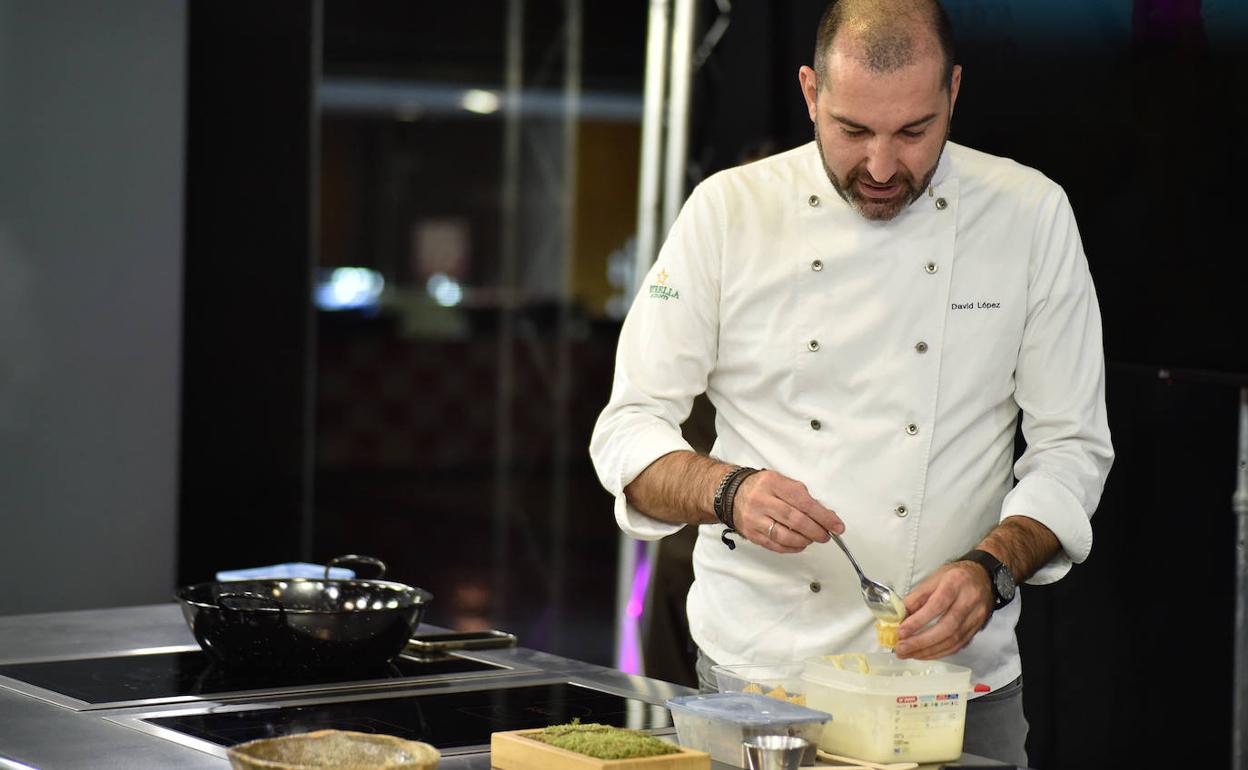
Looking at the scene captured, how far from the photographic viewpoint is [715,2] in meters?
4.58

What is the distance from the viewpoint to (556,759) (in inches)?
56.8

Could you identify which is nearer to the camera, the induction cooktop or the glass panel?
the induction cooktop

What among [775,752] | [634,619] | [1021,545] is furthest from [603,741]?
[634,619]

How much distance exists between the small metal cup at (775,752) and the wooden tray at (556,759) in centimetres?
4

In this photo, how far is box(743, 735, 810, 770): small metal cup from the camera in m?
1.43

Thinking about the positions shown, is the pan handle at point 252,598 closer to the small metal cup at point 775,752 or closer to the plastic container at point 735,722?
the plastic container at point 735,722

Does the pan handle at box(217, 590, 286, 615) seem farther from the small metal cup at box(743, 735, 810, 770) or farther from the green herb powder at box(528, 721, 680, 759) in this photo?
the small metal cup at box(743, 735, 810, 770)

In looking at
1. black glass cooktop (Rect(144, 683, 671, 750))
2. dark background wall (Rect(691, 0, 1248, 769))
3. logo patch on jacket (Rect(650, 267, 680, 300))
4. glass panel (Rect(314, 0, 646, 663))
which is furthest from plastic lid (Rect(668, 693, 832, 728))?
glass panel (Rect(314, 0, 646, 663))

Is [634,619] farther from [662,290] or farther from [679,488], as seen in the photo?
[679,488]

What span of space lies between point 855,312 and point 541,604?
5096mm

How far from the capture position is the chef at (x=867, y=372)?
2053 millimetres

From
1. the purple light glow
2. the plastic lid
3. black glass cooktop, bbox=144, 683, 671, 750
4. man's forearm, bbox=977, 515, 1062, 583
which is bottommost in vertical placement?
the purple light glow

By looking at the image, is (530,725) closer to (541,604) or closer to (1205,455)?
(1205,455)

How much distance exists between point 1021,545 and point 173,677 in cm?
101
